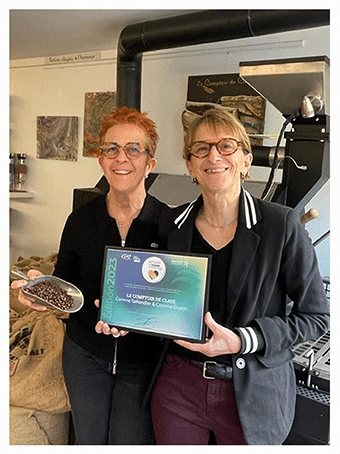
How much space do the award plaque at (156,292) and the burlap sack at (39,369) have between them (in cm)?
81

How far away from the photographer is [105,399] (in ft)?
4.16

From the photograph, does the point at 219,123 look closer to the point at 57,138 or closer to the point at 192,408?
the point at 192,408

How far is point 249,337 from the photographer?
0.97m

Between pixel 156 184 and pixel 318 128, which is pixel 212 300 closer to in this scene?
pixel 318 128

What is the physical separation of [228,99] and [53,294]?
1.73 m

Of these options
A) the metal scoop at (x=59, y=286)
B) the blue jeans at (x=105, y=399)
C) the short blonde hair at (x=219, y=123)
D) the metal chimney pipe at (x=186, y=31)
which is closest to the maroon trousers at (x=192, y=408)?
the blue jeans at (x=105, y=399)

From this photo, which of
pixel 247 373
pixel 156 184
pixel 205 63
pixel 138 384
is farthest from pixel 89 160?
pixel 247 373

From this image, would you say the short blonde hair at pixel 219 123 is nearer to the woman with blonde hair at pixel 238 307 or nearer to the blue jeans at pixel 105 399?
the woman with blonde hair at pixel 238 307

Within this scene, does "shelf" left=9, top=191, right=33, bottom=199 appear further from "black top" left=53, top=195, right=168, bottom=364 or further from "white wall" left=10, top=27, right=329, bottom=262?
"black top" left=53, top=195, right=168, bottom=364

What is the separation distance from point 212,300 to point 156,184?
1.63 m

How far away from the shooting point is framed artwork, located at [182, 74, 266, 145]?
2383 mm

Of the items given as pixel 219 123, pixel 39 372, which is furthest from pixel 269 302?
pixel 39 372

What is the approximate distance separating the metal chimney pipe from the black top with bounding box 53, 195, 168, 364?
723 mm

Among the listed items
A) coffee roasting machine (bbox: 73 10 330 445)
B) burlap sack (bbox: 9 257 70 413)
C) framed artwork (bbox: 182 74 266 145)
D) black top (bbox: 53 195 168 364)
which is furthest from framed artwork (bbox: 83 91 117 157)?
black top (bbox: 53 195 168 364)
